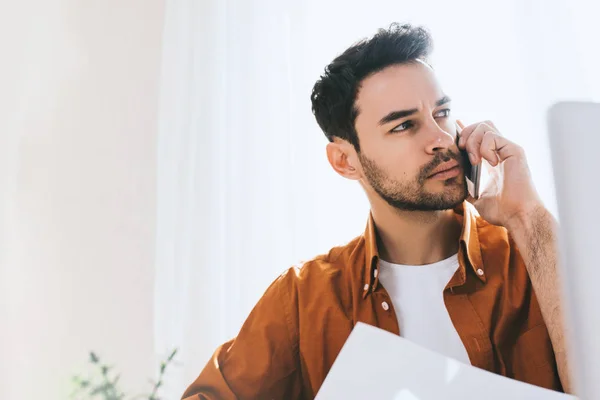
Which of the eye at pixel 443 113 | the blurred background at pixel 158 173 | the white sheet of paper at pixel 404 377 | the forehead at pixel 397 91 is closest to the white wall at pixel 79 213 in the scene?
the blurred background at pixel 158 173

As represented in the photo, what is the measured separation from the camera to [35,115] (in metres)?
1.73

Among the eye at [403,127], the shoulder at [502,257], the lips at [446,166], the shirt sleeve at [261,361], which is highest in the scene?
the eye at [403,127]

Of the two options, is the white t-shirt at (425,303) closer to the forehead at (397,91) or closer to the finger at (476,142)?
the finger at (476,142)

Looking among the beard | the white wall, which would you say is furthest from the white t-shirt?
the white wall

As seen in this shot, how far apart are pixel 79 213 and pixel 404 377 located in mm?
1349

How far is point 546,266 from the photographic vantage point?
0.88 meters

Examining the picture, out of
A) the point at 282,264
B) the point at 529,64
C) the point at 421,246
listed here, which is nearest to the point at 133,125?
the point at 282,264

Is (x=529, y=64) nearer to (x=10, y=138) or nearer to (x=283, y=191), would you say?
(x=283, y=191)

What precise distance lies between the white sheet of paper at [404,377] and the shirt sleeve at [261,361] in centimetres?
50

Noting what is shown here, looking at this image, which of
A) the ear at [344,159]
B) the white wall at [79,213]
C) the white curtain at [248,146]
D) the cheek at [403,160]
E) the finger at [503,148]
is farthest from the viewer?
the white wall at [79,213]

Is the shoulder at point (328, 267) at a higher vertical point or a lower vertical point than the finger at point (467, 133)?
lower

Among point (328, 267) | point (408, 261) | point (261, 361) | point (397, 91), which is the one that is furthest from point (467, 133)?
point (261, 361)

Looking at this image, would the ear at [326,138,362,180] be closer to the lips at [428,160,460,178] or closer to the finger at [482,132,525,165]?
the lips at [428,160,460,178]

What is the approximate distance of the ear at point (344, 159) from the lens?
1277mm
